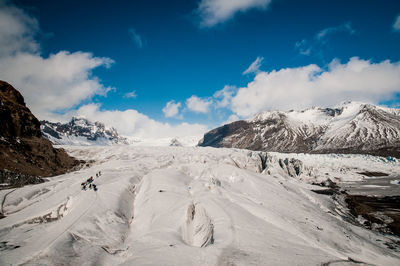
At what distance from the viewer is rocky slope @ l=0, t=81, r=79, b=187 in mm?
40688

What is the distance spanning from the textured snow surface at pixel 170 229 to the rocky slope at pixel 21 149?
476 inches

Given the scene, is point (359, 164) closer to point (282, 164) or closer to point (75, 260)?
point (282, 164)

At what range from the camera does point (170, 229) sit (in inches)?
790

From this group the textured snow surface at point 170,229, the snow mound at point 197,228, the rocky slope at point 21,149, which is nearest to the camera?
the textured snow surface at point 170,229

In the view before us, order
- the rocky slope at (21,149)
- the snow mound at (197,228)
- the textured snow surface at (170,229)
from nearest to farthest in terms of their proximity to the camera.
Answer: the textured snow surface at (170,229), the snow mound at (197,228), the rocky slope at (21,149)

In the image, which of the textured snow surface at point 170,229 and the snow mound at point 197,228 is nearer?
the textured snow surface at point 170,229

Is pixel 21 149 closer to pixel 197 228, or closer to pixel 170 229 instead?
pixel 170 229

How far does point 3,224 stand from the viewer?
20.1m

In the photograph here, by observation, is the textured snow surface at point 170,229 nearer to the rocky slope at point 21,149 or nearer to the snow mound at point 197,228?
the snow mound at point 197,228

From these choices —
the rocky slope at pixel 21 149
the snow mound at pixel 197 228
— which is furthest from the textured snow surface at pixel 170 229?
the rocky slope at pixel 21 149

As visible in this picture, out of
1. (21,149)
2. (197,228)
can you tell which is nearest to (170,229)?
(197,228)

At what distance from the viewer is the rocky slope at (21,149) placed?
40688 millimetres

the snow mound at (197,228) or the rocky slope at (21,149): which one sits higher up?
the rocky slope at (21,149)

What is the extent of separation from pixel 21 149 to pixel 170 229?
54877mm
